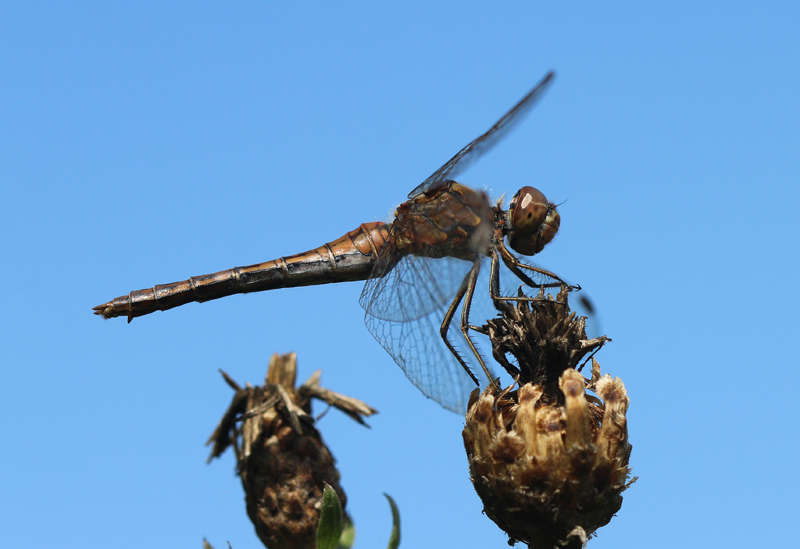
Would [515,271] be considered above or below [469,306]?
above

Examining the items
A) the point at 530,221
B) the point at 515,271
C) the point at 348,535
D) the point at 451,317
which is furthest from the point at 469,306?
the point at 348,535

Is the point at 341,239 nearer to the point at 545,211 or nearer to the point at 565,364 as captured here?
the point at 545,211

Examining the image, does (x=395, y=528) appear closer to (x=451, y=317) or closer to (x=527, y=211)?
(x=451, y=317)

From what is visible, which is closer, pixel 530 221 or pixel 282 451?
pixel 530 221

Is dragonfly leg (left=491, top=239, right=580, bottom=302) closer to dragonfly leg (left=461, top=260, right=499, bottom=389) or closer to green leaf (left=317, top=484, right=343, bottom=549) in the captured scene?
dragonfly leg (left=461, top=260, right=499, bottom=389)

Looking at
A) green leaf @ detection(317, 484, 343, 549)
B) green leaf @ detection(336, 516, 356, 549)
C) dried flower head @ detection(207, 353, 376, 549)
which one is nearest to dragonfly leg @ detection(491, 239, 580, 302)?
green leaf @ detection(317, 484, 343, 549)

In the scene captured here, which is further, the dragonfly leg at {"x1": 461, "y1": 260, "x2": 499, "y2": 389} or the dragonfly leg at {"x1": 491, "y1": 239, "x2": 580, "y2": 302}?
the dragonfly leg at {"x1": 491, "y1": 239, "x2": 580, "y2": 302}
